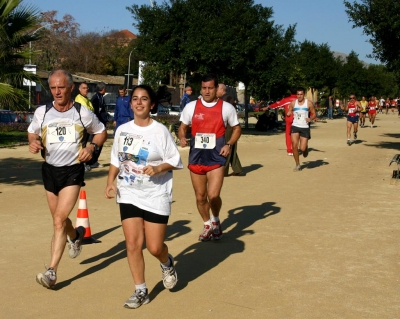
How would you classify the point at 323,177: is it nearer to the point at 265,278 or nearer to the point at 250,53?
the point at 265,278

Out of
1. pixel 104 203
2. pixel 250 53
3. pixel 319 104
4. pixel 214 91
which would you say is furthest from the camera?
pixel 319 104

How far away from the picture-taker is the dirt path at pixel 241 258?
565 centimetres

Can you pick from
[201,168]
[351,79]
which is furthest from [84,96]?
[351,79]

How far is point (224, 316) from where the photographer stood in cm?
540

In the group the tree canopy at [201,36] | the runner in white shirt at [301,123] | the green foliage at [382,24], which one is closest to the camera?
the runner in white shirt at [301,123]

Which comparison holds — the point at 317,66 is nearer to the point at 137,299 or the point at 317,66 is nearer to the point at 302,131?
the point at 302,131

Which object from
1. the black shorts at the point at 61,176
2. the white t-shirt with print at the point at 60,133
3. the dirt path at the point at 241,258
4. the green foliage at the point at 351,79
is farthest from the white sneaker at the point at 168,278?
the green foliage at the point at 351,79

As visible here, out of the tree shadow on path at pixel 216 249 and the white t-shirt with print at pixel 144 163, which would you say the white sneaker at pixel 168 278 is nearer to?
the tree shadow on path at pixel 216 249

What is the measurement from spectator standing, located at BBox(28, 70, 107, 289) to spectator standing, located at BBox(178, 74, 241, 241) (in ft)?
6.25

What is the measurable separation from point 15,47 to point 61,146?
8.85 m

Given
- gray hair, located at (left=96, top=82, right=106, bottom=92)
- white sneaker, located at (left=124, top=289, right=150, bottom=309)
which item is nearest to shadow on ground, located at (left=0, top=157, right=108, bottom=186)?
gray hair, located at (left=96, top=82, right=106, bottom=92)

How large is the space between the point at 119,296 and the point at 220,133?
289cm

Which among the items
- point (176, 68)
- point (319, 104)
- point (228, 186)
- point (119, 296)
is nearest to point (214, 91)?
point (119, 296)

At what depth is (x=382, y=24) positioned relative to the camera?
21.0 meters
